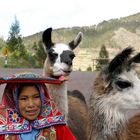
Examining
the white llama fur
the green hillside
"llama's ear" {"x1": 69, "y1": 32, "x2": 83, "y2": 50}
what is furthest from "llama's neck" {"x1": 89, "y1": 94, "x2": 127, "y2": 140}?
the green hillside

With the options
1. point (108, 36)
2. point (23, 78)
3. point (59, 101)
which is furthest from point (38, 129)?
point (108, 36)

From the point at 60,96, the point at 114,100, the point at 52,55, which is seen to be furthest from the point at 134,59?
the point at 52,55

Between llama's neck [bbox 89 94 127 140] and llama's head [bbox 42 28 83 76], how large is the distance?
1809mm

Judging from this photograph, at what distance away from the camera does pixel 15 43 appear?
23172 mm

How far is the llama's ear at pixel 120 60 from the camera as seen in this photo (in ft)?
13.5

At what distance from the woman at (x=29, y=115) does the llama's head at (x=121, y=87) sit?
3.77 ft

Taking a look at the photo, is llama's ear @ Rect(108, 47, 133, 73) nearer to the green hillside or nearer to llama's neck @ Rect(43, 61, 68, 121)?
llama's neck @ Rect(43, 61, 68, 121)

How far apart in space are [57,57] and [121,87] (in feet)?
7.05

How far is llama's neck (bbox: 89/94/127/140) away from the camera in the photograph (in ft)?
14.1

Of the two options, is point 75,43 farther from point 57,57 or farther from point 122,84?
point 122,84

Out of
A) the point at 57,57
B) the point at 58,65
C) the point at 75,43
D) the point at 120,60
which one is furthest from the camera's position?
the point at 75,43

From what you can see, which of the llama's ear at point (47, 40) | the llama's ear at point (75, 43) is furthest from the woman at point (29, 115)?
the llama's ear at point (75, 43)

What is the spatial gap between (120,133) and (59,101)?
172 cm

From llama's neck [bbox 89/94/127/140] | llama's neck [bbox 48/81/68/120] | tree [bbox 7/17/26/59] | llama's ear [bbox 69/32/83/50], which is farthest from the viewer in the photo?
tree [bbox 7/17/26/59]
